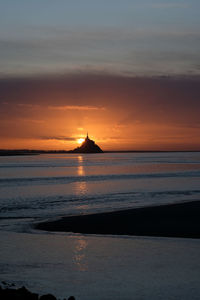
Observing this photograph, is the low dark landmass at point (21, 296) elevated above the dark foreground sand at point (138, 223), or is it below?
below

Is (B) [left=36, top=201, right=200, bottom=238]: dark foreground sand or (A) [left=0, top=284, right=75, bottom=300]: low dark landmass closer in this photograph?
(A) [left=0, top=284, right=75, bottom=300]: low dark landmass

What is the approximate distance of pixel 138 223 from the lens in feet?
69.4

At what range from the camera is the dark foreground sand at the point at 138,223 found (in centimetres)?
1922

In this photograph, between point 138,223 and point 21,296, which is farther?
point 138,223

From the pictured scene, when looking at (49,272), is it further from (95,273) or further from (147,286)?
(147,286)

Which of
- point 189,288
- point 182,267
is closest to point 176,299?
point 189,288

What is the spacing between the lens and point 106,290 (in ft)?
36.9

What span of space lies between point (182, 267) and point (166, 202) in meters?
17.1

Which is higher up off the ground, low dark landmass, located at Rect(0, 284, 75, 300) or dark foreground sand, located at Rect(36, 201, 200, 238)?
dark foreground sand, located at Rect(36, 201, 200, 238)

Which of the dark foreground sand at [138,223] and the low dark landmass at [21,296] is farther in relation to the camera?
the dark foreground sand at [138,223]

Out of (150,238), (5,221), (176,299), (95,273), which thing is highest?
(5,221)

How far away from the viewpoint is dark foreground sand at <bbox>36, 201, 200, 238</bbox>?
19219mm

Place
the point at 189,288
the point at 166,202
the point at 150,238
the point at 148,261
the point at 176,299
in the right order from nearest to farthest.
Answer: the point at 176,299 → the point at 189,288 → the point at 148,261 → the point at 150,238 → the point at 166,202

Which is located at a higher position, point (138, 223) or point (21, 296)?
point (138, 223)
